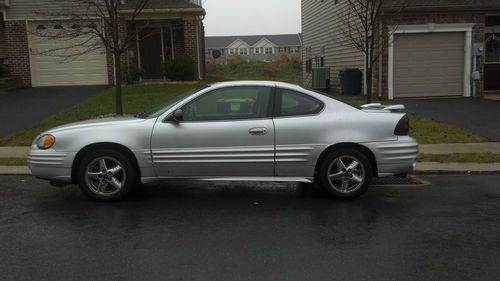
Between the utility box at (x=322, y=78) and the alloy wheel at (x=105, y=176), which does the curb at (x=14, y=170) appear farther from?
the utility box at (x=322, y=78)

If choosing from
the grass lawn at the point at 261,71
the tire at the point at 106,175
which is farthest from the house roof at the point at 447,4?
the grass lawn at the point at 261,71

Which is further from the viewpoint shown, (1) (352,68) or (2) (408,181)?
(1) (352,68)

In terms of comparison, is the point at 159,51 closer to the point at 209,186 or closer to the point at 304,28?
the point at 304,28

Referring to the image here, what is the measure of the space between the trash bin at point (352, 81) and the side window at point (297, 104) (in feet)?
45.7

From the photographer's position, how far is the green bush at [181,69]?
20.8 meters

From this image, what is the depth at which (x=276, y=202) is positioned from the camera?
6820 millimetres

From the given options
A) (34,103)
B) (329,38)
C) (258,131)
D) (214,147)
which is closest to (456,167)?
(258,131)

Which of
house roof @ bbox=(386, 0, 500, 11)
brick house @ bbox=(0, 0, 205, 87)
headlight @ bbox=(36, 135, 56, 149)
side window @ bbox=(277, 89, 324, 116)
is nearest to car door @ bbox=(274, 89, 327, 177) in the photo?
side window @ bbox=(277, 89, 324, 116)

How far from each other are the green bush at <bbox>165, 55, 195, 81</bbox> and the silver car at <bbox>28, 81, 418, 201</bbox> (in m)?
14.2

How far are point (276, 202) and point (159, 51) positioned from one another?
1807 centimetres

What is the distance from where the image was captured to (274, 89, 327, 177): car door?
662 cm

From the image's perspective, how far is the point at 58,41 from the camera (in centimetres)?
2169

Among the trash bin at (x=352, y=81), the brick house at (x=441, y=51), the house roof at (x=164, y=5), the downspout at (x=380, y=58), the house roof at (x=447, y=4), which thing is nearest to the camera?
the house roof at (x=447, y=4)

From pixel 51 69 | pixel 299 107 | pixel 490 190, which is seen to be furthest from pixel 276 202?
pixel 51 69
